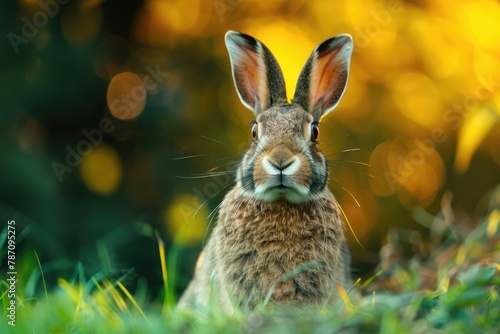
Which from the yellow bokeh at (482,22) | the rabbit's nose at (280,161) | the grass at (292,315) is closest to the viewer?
the grass at (292,315)

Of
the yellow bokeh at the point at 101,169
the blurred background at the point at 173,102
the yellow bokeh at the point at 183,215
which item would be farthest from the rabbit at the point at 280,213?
the yellow bokeh at the point at 101,169

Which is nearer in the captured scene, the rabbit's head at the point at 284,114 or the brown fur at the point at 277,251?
the rabbit's head at the point at 284,114

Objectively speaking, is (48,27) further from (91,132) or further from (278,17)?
(278,17)

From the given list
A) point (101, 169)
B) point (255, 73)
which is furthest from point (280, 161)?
point (101, 169)

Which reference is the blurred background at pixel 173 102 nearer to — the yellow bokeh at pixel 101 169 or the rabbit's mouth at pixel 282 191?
the yellow bokeh at pixel 101 169

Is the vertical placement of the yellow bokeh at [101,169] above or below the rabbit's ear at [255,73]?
below

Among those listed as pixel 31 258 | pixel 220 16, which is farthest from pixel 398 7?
pixel 31 258

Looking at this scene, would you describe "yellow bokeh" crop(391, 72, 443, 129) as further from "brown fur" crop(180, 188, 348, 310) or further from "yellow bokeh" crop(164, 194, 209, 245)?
"brown fur" crop(180, 188, 348, 310)

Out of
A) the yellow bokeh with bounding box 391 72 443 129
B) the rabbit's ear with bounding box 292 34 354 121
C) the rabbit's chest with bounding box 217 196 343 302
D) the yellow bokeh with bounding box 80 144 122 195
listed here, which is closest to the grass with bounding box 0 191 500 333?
the rabbit's chest with bounding box 217 196 343 302

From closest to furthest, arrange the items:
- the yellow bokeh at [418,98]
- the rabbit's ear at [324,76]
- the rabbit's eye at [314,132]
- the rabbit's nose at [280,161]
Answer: the rabbit's nose at [280,161] < the rabbit's eye at [314,132] < the rabbit's ear at [324,76] < the yellow bokeh at [418,98]

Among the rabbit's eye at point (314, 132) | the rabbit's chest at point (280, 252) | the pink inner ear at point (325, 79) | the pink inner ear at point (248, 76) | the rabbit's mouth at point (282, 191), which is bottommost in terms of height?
the rabbit's chest at point (280, 252)
